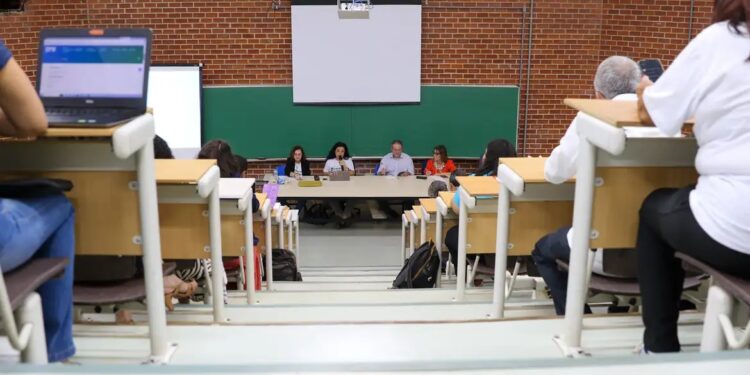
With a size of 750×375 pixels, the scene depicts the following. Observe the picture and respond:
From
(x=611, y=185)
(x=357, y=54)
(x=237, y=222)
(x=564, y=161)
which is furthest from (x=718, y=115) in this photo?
(x=357, y=54)

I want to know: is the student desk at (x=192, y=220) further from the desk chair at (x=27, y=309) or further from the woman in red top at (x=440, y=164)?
the woman in red top at (x=440, y=164)

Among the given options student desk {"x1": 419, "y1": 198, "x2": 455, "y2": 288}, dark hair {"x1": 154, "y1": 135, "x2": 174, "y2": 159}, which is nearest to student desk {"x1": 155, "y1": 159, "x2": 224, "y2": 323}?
dark hair {"x1": 154, "y1": 135, "x2": 174, "y2": 159}

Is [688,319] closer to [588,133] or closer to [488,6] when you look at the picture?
[588,133]

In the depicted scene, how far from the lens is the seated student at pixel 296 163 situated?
7.88m

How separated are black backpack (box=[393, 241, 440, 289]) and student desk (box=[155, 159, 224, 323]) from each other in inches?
73.9

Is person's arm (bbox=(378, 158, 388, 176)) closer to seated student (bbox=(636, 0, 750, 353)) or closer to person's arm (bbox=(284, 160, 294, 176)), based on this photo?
person's arm (bbox=(284, 160, 294, 176))

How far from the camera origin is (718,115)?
148cm

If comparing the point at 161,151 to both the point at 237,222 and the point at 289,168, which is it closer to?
the point at 237,222

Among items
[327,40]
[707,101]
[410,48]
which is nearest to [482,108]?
[410,48]

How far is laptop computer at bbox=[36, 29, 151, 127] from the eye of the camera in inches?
76.8

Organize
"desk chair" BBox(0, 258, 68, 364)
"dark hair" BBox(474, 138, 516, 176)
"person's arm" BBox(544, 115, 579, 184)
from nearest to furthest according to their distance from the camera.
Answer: "desk chair" BBox(0, 258, 68, 364) → "person's arm" BBox(544, 115, 579, 184) → "dark hair" BBox(474, 138, 516, 176)

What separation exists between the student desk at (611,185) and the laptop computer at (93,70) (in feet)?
4.08

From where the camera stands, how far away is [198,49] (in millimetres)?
7930

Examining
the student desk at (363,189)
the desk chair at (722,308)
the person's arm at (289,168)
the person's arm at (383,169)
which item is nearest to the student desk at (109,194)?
the desk chair at (722,308)
